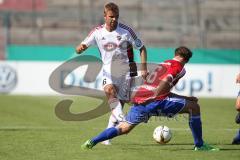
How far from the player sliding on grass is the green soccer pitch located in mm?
329

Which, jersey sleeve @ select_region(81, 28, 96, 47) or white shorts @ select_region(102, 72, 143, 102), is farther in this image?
white shorts @ select_region(102, 72, 143, 102)

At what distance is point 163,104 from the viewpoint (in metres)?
10.5

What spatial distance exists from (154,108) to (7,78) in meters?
15.9

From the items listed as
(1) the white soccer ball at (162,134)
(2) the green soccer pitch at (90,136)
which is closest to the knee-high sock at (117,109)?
(2) the green soccer pitch at (90,136)

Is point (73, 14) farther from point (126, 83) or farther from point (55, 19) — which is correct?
point (126, 83)

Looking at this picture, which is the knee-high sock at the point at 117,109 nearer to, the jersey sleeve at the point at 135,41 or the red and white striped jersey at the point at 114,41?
the red and white striped jersey at the point at 114,41

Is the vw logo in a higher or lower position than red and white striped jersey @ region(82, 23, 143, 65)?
lower

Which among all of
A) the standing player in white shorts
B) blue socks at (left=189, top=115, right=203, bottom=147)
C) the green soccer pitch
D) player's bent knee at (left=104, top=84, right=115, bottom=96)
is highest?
the standing player in white shorts

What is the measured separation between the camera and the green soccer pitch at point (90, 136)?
1007cm

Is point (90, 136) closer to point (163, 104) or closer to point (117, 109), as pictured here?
point (117, 109)

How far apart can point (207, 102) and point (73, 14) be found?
1197 centimetres

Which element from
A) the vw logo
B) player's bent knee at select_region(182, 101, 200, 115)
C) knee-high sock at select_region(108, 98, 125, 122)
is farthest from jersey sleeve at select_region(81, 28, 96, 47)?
the vw logo

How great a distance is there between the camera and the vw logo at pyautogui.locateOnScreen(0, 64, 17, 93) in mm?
25531

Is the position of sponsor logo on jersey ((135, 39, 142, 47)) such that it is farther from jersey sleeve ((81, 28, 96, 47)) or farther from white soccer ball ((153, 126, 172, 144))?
white soccer ball ((153, 126, 172, 144))
